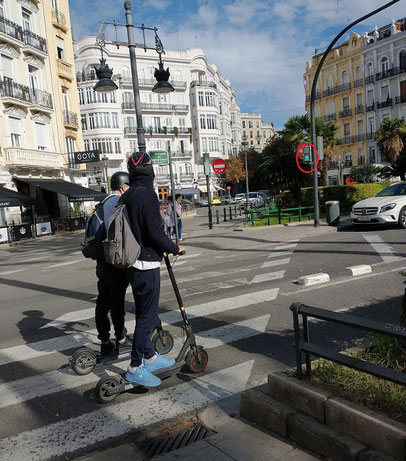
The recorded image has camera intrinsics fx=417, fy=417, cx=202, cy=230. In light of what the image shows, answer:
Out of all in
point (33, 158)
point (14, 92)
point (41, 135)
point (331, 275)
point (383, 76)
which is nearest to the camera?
point (331, 275)

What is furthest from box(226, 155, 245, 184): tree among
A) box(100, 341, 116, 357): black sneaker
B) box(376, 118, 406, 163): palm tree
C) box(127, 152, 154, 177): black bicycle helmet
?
box(127, 152, 154, 177): black bicycle helmet

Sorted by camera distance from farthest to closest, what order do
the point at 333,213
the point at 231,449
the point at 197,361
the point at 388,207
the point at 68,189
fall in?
1. the point at 68,189
2. the point at 333,213
3. the point at 388,207
4. the point at 197,361
5. the point at 231,449

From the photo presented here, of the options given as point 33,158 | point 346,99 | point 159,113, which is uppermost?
point 159,113

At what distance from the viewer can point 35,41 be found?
1074 inches

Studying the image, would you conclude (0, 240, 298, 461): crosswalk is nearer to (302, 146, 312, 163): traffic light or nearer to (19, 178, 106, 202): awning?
(302, 146, 312, 163): traffic light

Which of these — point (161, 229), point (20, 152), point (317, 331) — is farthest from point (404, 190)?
point (20, 152)

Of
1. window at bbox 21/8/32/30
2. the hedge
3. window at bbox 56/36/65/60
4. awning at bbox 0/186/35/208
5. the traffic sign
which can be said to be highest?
window at bbox 21/8/32/30

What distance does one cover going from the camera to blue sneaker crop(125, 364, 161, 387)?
139 inches

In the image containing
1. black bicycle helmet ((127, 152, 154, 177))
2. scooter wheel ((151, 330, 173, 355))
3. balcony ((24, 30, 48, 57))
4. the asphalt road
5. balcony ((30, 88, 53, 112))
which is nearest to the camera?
the asphalt road

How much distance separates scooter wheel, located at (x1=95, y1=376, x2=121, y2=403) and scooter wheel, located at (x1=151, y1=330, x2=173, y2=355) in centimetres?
81

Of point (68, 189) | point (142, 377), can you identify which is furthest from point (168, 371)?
point (68, 189)

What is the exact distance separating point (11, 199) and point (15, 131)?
6428 millimetres

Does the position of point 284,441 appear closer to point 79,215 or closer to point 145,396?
point 145,396

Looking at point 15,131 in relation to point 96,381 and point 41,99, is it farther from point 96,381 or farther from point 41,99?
point 96,381
